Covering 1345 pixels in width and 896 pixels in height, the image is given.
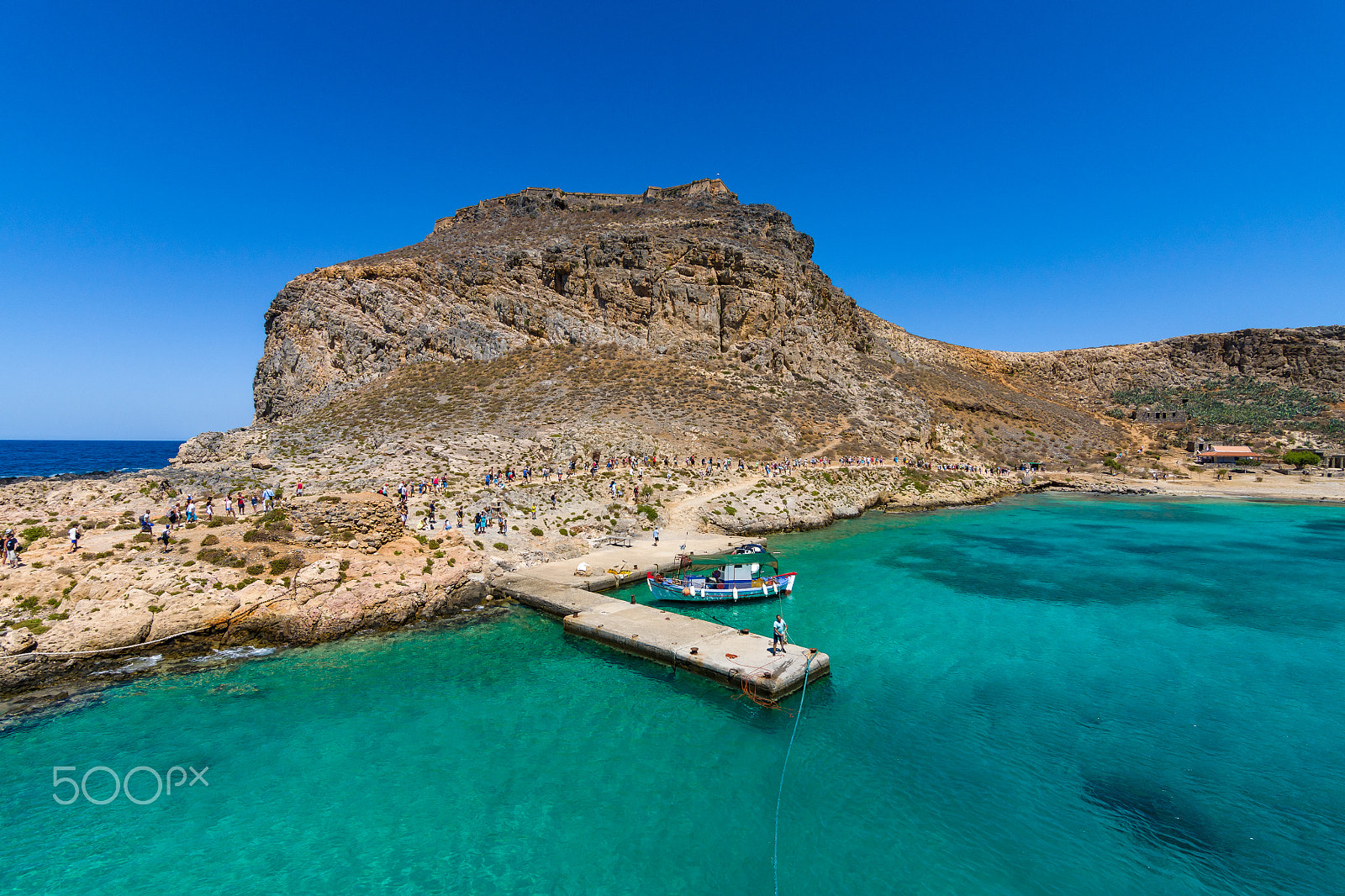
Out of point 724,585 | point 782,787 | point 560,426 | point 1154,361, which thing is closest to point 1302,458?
point 1154,361

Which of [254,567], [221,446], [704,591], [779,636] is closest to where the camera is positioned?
[779,636]

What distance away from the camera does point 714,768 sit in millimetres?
11758

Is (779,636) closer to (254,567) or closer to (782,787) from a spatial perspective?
(782,787)

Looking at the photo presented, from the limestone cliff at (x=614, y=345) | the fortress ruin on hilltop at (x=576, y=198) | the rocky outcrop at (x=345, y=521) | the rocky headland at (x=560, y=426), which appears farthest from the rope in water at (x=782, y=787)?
the fortress ruin on hilltop at (x=576, y=198)

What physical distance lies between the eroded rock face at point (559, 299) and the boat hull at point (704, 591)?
35659mm

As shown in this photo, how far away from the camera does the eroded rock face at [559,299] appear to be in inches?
2000

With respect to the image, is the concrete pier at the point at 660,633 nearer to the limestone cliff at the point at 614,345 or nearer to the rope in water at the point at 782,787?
the rope in water at the point at 782,787

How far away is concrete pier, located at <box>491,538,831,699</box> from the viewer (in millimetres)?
14961

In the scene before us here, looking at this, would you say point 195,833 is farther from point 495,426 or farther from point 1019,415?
point 1019,415

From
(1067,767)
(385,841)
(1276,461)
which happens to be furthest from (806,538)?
(1276,461)

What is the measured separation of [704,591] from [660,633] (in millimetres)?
5164

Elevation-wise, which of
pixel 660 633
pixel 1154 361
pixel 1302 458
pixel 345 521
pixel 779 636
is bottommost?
pixel 660 633

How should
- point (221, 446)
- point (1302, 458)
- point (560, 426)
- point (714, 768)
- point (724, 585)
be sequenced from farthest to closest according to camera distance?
point (1302, 458), point (560, 426), point (221, 446), point (724, 585), point (714, 768)

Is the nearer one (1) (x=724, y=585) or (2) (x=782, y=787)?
(2) (x=782, y=787)
